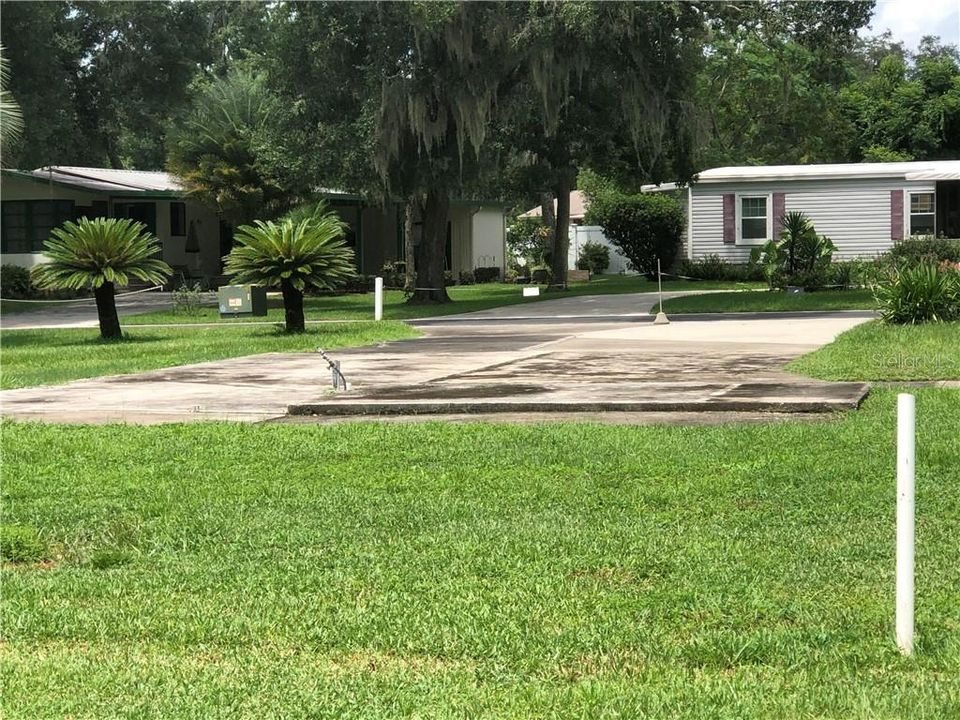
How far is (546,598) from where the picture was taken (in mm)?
5598

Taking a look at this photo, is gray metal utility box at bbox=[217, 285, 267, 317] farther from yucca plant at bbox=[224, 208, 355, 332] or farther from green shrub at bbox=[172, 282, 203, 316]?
yucca plant at bbox=[224, 208, 355, 332]

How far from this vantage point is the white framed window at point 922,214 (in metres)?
35.7

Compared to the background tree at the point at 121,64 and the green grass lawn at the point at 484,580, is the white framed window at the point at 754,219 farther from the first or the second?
the green grass lawn at the point at 484,580

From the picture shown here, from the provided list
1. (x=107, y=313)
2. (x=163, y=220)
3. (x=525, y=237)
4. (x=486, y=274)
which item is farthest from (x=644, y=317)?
(x=525, y=237)

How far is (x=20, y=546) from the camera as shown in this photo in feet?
21.7

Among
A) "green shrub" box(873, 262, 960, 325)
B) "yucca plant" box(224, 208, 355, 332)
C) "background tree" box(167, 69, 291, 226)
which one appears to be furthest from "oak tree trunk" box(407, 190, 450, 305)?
"green shrub" box(873, 262, 960, 325)

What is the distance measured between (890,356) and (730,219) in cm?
2447

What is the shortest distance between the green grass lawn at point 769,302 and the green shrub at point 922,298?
255 inches

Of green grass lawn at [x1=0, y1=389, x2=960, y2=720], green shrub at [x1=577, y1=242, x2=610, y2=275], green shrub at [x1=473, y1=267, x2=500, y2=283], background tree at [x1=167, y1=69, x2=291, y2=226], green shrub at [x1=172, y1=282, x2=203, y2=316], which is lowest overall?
green grass lawn at [x1=0, y1=389, x2=960, y2=720]

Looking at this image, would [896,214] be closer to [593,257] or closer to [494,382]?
[593,257]

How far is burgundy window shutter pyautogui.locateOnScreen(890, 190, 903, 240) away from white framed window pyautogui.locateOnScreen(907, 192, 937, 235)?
1.00 feet

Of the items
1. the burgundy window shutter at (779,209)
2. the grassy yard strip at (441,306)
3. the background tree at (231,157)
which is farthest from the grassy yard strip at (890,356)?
the background tree at (231,157)

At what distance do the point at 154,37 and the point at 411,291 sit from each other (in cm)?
1606

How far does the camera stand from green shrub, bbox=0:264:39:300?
37.5 m
